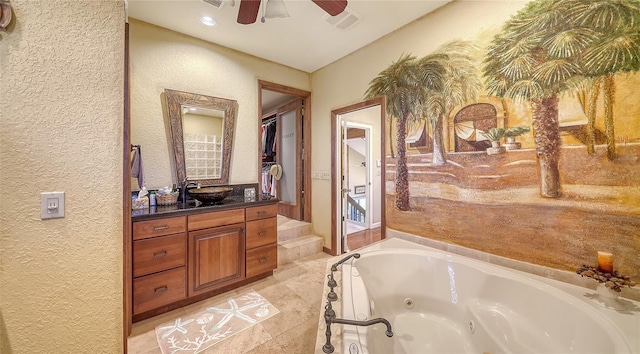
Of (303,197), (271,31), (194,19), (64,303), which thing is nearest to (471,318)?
(64,303)

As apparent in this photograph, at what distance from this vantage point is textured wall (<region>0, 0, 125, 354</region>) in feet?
2.72

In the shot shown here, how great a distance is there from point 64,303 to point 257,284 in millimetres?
1633

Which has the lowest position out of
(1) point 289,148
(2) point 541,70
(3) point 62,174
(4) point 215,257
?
(4) point 215,257

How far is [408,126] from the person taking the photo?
7.28 feet

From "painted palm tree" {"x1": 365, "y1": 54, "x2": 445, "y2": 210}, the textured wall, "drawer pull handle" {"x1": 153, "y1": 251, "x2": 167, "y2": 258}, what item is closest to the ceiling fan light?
the textured wall

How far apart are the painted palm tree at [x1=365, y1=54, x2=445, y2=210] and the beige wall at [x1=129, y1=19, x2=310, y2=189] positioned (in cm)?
156

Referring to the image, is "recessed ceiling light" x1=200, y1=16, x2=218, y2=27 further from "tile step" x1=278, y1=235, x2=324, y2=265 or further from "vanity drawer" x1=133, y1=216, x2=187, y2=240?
"tile step" x1=278, y1=235, x2=324, y2=265

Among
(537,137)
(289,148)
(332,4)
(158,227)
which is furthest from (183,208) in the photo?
(537,137)

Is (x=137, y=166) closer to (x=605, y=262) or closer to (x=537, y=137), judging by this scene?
(x=537, y=137)

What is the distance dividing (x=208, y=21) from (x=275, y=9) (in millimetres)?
1062

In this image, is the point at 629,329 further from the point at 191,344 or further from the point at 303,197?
the point at 303,197

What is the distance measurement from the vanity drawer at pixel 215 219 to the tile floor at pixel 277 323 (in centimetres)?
70

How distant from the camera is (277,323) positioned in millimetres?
1778

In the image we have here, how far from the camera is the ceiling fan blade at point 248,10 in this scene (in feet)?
4.71
